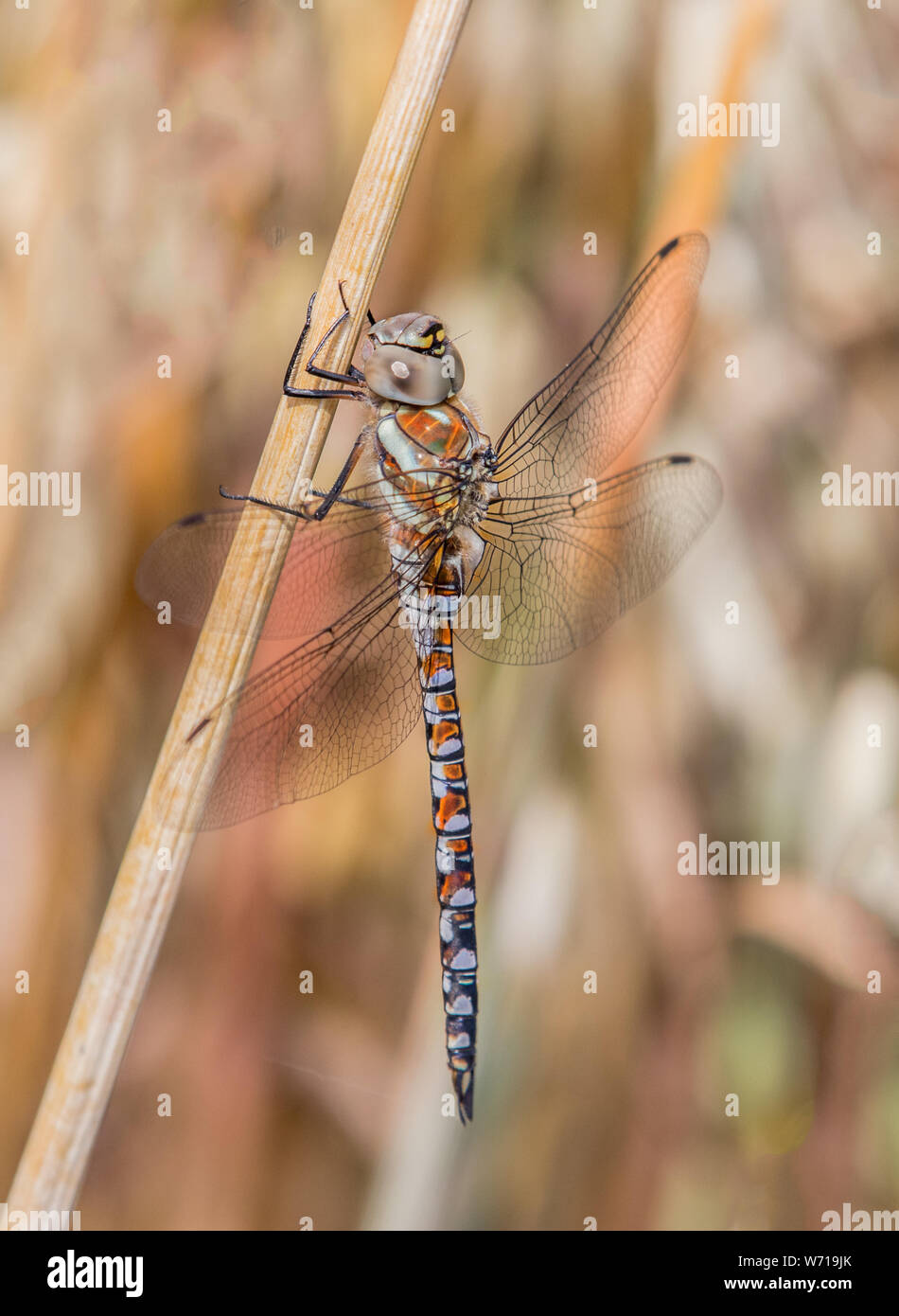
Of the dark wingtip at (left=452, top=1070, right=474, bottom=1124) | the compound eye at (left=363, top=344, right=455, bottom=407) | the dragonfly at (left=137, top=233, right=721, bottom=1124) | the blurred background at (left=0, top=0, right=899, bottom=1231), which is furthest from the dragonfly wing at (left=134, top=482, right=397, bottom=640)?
the dark wingtip at (left=452, top=1070, right=474, bottom=1124)

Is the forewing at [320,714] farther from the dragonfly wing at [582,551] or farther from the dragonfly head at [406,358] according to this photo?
the dragonfly head at [406,358]

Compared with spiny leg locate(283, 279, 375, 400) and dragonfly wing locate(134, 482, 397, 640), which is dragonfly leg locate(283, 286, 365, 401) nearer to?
spiny leg locate(283, 279, 375, 400)

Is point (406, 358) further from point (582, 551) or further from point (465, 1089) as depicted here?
point (465, 1089)

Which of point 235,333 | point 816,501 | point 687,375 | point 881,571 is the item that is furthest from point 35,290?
point 881,571

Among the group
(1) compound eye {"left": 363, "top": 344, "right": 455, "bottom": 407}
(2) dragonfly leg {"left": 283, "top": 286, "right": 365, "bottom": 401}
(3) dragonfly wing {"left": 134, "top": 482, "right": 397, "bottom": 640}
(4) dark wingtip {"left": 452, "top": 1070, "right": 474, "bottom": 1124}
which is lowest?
(4) dark wingtip {"left": 452, "top": 1070, "right": 474, "bottom": 1124}

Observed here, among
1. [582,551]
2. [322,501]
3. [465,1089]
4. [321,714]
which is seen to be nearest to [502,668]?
[582,551]
